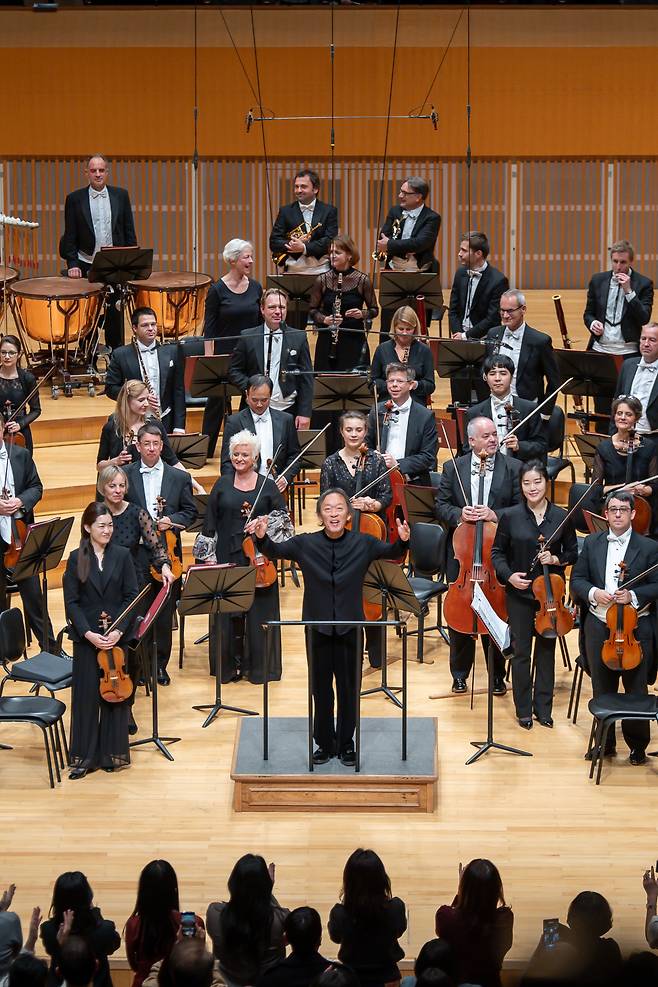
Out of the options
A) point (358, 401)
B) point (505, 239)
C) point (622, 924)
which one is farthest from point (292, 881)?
point (505, 239)

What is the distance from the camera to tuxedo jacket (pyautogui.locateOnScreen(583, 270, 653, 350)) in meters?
8.38

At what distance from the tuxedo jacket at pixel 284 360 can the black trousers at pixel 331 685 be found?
2.42m

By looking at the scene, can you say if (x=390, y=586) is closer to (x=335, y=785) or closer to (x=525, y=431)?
(x=335, y=785)

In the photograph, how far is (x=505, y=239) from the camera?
12.5 meters

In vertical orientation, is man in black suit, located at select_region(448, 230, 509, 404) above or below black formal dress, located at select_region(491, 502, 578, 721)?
above

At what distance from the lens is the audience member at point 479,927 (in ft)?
13.1

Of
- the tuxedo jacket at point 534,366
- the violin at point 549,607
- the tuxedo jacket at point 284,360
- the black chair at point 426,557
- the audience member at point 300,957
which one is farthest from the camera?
the tuxedo jacket at point 284,360

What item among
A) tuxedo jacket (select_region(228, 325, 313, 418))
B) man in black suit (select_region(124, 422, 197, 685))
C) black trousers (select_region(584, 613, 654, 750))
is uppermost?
tuxedo jacket (select_region(228, 325, 313, 418))

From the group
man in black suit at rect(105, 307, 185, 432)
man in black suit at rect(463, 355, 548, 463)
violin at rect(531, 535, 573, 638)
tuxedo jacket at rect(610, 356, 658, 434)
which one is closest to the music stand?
violin at rect(531, 535, 573, 638)

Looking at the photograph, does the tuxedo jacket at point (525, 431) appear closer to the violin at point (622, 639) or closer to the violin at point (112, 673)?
the violin at point (622, 639)

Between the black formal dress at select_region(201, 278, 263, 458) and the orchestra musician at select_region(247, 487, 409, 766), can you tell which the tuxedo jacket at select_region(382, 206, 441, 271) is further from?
the orchestra musician at select_region(247, 487, 409, 766)

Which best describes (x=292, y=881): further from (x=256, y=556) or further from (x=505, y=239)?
(x=505, y=239)

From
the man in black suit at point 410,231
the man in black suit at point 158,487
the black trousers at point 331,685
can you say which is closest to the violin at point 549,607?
the black trousers at point 331,685

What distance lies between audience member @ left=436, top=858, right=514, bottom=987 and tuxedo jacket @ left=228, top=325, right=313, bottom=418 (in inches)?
166
